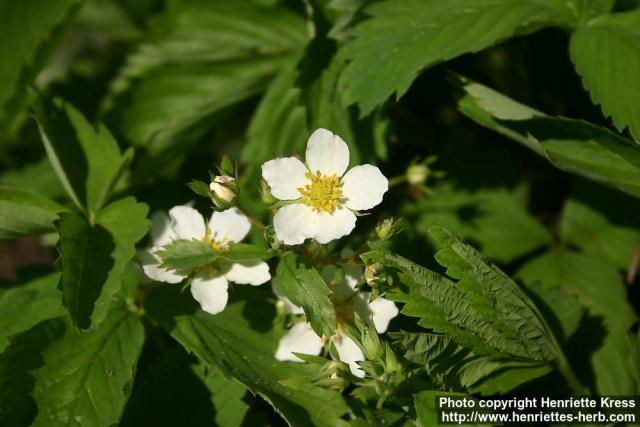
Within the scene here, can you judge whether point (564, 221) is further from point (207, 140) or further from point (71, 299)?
point (71, 299)

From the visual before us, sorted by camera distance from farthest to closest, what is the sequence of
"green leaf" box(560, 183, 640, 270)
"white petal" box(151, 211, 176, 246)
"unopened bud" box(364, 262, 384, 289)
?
"green leaf" box(560, 183, 640, 270)
"white petal" box(151, 211, 176, 246)
"unopened bud" box(364, 262, 384, 289)

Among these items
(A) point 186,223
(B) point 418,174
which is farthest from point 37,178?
(B) point 418,174

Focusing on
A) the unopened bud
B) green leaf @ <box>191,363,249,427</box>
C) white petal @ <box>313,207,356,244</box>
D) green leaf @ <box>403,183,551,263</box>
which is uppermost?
white petal @ <box>313,207,356,244</box>

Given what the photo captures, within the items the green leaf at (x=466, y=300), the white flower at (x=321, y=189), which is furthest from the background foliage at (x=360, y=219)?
the white flower at (x=321, y=189)

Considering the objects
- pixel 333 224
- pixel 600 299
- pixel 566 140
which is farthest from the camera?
pixel 600 299

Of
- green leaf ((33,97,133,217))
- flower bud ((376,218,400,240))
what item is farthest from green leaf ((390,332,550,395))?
green leaf ((33,97,133,217))

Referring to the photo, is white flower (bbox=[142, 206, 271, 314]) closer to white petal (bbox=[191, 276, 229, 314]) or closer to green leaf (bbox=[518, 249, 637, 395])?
white petal (bbox=[191, 276, 229, 314])

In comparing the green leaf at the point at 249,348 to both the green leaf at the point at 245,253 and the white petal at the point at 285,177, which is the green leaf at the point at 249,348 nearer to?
the green leaf at the point at 245,253

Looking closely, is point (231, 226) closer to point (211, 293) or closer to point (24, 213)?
point (211, 293)
